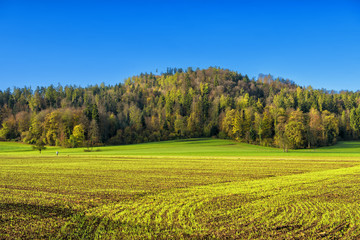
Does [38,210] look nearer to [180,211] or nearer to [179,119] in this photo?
[180,211]

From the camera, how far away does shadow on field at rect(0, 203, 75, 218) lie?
12.3m

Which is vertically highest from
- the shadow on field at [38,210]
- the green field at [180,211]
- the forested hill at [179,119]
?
the forested hill at [179,119]

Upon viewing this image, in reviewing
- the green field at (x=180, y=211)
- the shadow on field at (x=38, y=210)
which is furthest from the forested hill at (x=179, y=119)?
the shadow on field at (x=38, y=210)

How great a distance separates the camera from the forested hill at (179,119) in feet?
314

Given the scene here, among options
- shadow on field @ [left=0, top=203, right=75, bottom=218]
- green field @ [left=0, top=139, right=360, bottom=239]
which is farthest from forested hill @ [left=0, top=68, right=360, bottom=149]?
shadow on field @ [left=0, top=203, right=75, bottom=218]

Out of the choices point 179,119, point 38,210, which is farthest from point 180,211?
Answer: point 179,119

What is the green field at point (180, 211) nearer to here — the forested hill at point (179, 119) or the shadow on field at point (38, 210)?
the shadow on field at point (38, 210)

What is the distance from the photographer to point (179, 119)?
12256 cm

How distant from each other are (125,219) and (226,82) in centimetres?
18269

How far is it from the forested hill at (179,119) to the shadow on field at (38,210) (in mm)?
71094

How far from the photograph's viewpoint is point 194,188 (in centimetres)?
1873

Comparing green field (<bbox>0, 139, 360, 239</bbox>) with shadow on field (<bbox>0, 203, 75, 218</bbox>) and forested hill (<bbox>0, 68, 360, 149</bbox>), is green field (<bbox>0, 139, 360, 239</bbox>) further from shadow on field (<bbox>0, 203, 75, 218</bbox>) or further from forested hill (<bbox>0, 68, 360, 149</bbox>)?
forested hill (<bbox>0, 68, 360, 149</bbox>)

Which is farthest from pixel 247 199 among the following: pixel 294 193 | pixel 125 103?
pixel 125 103

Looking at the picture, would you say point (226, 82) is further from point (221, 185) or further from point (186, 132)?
point (221, 185)
